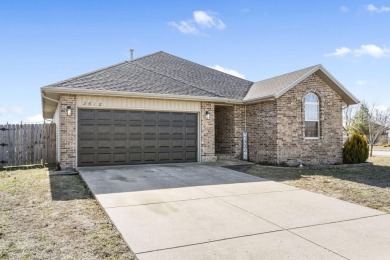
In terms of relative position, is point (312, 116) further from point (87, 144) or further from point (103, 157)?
point (87, 144)

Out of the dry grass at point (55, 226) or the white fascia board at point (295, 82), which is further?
the white fascia board at point (295, 82)

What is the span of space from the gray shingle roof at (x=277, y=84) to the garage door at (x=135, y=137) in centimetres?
312

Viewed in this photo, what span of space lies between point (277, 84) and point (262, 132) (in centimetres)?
235

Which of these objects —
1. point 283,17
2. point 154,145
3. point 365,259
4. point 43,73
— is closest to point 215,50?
point 283,17

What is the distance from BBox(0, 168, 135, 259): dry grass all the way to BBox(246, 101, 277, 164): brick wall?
788 centimetres

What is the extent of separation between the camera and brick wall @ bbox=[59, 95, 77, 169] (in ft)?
35.2

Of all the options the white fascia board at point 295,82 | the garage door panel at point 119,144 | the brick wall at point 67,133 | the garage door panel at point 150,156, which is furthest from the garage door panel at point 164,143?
the white fascia board at point 295,82

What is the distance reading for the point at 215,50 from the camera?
17.5m

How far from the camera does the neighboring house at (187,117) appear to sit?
436 inches

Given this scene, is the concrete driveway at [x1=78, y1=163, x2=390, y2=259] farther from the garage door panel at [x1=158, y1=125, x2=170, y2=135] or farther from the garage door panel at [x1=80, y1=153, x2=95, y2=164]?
the garage door panel at [x1=158, y1=125, x2=170, y2=135]

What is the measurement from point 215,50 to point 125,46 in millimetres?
5510

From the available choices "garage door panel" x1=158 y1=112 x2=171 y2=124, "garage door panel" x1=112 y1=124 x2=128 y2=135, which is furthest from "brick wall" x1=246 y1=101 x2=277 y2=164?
"garage door panel" x1=112 y1=124 x2=128 y2=135

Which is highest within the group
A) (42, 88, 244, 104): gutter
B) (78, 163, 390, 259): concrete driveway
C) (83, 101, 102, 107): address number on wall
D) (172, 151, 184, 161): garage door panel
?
(42, 88, 244, 104): gutter

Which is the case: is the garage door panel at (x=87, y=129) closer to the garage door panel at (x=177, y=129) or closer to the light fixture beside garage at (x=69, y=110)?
the light fixture beside garage at (x=69, y=110)
